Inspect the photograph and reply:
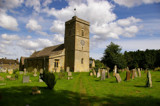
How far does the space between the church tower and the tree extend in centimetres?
652

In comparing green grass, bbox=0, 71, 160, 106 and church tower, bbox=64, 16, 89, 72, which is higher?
church tower, bbox=64, 16, 89, 72

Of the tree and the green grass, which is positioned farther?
the tree

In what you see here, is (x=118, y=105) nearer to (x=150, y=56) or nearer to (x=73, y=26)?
(x=73, y=26)

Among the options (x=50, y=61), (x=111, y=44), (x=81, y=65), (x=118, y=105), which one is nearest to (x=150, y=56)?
(x=111, y=44)

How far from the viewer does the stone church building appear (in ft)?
95.2

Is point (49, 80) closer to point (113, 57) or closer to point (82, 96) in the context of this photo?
point (82, 96)

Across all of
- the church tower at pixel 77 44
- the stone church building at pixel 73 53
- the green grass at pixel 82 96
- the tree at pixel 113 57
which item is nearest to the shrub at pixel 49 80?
the green grass at pixel 82 96

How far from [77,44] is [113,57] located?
398 inches

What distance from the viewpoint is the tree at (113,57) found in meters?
24.2

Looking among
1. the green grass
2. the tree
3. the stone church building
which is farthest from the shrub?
the stone church building

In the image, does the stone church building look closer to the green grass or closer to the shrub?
the shrub

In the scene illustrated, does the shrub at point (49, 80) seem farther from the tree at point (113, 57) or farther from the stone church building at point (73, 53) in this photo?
the stone church building at point (73, 53)

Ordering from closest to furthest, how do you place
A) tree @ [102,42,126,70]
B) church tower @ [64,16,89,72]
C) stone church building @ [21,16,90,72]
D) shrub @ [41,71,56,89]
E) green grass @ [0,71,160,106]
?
green grass @ [0,71,160,106] < shrub @ [41,71,56,89] < tree @ [102,42,126,70] < stone church building @ [21,16,90,72] < church tower @ [64,16,89,72]

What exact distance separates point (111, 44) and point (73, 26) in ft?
36.9
